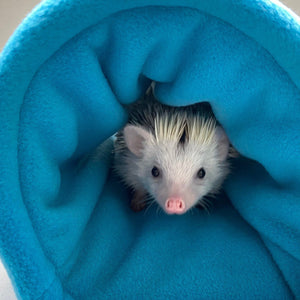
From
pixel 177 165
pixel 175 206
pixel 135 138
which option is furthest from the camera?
pixel 135 138

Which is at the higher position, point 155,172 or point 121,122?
point 121,122

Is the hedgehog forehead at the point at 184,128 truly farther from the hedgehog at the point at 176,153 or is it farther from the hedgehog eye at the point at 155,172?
the hedgehog eye at the point at 155,172

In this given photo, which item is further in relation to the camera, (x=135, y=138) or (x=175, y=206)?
(x=135, y=138)

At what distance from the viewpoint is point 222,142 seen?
1.34 metres

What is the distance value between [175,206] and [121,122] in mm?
315

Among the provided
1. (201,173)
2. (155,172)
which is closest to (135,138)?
(155,172)

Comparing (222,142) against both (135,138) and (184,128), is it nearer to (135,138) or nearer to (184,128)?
(184,128)

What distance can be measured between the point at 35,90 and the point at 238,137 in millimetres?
593

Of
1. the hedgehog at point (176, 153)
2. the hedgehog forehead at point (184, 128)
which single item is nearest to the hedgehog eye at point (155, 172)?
the hedgehog at point (176, 153)

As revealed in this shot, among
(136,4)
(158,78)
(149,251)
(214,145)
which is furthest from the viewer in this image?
(214,145)

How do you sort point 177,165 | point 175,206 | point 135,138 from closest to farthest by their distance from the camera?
point 175,206
point 177,165
point 135,138

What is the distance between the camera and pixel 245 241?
1223mm

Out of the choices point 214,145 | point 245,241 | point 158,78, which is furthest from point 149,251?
point 158,78

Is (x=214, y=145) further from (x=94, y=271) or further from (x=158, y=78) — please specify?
(x=94, y=271)
